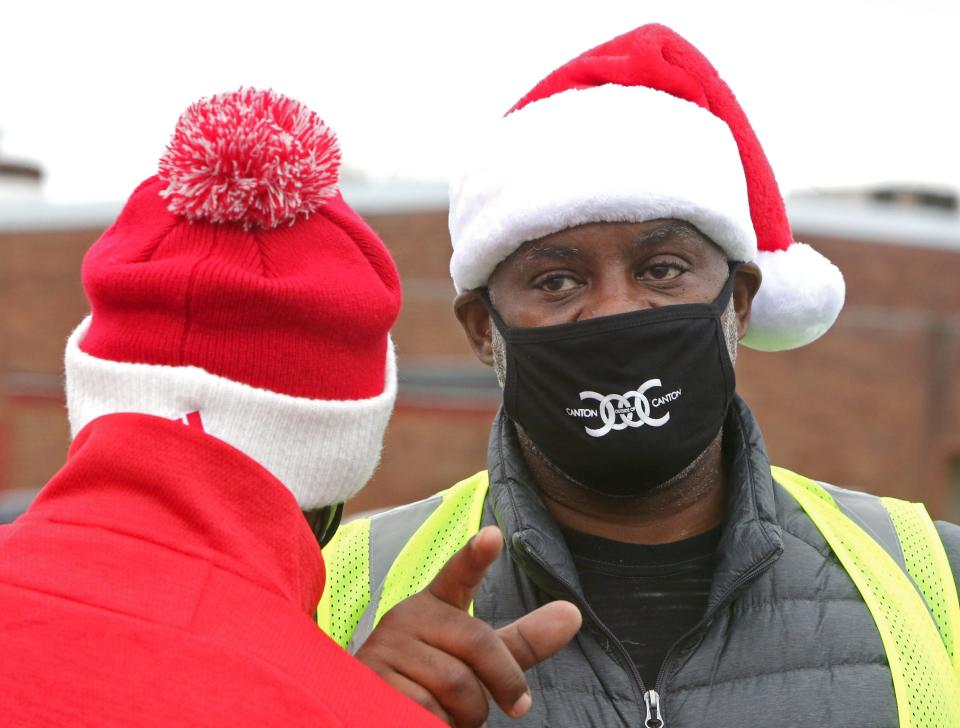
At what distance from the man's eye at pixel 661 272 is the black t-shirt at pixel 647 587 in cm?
58

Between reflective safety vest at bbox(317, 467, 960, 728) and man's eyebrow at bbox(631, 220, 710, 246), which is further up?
man's eyebrow at bbox(631, 220, 710, 246)

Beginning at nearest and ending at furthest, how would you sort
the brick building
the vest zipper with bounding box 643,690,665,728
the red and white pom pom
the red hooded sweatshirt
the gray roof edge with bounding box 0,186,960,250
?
the red hooded sweatshirt
the red and white pom pom
the vest zipper with bounding box 643,690,665,728
the gray roof edge with bounding box 0,186,960,250
the brick building

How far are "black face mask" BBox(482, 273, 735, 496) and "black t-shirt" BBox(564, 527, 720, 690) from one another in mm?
141

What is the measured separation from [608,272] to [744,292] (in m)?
0.43

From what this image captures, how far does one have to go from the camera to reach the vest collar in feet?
7.64

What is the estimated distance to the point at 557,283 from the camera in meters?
2.57

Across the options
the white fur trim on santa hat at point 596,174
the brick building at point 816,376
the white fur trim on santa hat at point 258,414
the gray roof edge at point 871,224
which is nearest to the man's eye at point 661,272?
the white fur trim on santa hat at point 596,174

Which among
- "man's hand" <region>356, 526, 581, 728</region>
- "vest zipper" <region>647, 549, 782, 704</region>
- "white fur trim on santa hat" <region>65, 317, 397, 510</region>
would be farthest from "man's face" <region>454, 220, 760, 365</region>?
"man's hand" <region>356, 526, 581, 728</region>

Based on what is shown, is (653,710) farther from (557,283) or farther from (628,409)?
(557,283)

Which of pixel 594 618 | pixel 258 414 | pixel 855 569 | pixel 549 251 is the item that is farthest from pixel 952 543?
pixel 258 414

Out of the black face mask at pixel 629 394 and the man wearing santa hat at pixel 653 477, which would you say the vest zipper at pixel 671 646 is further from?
the black face mask at pixel 629 394

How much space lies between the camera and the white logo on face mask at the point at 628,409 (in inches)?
Result: 94.5

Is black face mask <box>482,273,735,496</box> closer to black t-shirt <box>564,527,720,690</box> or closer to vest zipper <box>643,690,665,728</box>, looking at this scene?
black t-shirt <box>564,527,720,690</box>

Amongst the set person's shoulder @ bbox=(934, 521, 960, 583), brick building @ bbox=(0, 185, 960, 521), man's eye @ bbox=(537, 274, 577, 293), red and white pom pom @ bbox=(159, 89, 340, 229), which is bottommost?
brick building @ bbox=(0, 185, 960, 521)
